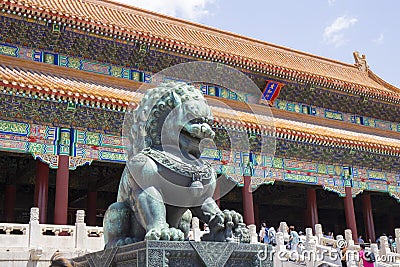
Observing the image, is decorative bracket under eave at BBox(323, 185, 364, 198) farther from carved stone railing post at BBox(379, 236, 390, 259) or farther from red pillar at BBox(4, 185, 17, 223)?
red pillar at BBox(4, 185, 17, 223)

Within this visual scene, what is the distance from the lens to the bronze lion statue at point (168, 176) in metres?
4.05

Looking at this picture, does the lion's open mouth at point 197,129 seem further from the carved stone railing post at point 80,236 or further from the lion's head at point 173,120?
the carved stone railing post at point 80,236

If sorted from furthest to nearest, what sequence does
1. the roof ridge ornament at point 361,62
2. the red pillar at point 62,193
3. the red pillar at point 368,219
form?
the roof ridge ornament at point 361,62 < the red pillar at point 368,219 < the red pillar at point 62,193

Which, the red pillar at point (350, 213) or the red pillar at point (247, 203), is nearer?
the red pillar at point (247, 203)

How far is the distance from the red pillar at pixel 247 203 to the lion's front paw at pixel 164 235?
37.7ft

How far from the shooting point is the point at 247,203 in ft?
50.2

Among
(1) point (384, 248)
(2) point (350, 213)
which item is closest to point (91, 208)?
(2) point (350, 213)

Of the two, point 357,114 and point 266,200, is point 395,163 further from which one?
point 266,200

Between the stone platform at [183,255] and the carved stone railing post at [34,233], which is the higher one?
the carved stone railing post at [34,233]

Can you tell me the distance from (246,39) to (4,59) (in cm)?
1236

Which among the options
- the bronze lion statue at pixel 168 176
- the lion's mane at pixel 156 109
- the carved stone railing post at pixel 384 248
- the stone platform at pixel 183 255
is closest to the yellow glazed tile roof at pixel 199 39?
the carved stone railing post at pixel 384 248

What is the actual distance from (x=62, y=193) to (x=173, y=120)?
8871mm

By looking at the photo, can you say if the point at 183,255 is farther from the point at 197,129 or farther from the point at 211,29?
the point at 211,29

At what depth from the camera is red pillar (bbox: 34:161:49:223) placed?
12633 mm
